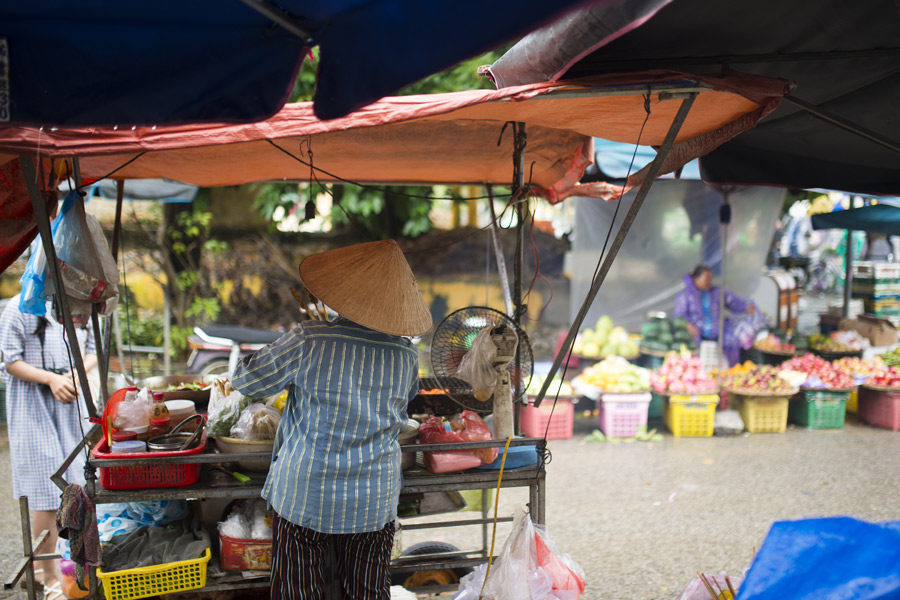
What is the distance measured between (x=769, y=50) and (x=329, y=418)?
237 cm

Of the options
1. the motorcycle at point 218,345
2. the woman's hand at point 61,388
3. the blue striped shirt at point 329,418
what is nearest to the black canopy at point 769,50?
the blue striped shirt at point 329,418

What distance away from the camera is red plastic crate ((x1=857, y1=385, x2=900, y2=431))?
25.2ft

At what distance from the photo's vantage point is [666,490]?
5.86 metres

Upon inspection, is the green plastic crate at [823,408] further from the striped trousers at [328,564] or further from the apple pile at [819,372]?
the striped trousers at [328,564]

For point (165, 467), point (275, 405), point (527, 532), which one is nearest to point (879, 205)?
point (527, 532)

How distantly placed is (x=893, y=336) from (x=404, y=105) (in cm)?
887

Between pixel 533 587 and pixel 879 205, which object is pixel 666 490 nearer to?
pixel 533 587

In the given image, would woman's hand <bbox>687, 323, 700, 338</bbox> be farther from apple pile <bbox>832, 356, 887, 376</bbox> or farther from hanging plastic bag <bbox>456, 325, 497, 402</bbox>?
hanging plastic bag <bbox>456, 325, 497, 402</bbox>

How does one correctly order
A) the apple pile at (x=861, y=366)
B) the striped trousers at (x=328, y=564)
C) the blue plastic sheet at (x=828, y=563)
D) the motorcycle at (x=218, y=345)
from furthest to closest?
the apple pile at (x=861, y=366) < the motorcycle at (x=218, y=345) < the striped trousers at (x=328, y=564) < the blue plastic sheet at (x=828, y=563)

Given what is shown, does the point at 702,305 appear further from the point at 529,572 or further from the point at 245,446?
the point at 245,446

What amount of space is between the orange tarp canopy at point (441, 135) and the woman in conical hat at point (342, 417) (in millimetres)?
637

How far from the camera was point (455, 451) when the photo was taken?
319cm

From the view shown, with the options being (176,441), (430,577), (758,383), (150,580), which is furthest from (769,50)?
(758,383)

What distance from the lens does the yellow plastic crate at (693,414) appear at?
24.2 ft
